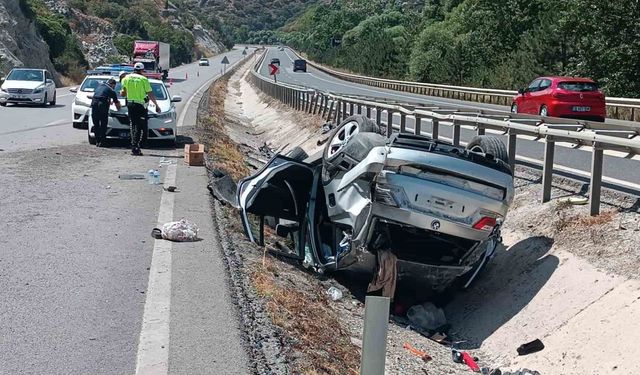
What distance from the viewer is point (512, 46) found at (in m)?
62.6

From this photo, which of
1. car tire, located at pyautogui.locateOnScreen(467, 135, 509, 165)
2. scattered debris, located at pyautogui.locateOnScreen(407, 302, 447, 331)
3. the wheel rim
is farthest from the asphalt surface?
car tire, located at pyautogui.locateOnScreen(467, 135, 509, 165)

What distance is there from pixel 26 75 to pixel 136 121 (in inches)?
721

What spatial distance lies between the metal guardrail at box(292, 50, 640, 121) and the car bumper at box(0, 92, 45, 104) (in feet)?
66.3

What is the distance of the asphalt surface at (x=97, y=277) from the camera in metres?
5.43

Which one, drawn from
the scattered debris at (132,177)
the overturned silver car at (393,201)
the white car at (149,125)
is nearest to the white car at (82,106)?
the white car at (149,125)

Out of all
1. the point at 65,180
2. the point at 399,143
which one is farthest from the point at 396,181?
the point at 65,180

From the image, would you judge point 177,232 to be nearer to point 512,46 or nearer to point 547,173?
point 547,173

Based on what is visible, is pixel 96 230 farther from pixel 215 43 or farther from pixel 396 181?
pixel 215 43

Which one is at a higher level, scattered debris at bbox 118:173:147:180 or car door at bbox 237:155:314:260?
car door at bbox 237:155:314:260

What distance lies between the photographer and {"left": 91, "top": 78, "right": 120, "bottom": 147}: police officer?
17453mm

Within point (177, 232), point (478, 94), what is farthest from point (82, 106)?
point (478, 94)

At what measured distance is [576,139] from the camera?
934 cm

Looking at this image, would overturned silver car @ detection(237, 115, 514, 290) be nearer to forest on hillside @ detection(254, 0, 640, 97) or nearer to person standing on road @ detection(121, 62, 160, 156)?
person standing on road @ detection(121, 62, 160, 156)

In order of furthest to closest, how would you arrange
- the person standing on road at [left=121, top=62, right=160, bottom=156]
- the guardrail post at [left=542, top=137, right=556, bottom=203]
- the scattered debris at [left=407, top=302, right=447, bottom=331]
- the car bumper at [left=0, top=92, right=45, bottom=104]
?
the car bumper at [left=0, top=92, right=45, bottom=104] → the person standing on road at [left=121, top=62, right=160, bottom=156] → the guardrail post at [left=542, top=137, right=556, bottom=203] → the scattered debris at [left=407, top=302, right=447, bottom=331]
